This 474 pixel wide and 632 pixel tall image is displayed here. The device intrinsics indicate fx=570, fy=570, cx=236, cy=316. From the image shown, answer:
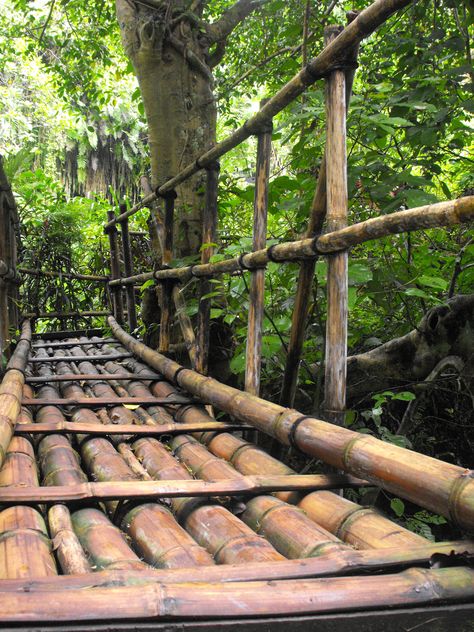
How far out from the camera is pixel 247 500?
1.66 meters

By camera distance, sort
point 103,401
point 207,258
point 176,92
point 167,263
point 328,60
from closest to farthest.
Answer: point 328,60 → point 103,401 → point 207,258 → point 167,263 → point 176,92

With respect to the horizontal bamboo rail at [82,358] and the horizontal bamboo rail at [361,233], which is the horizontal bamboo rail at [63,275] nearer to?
the horizontal bamboo rail at [82,358]

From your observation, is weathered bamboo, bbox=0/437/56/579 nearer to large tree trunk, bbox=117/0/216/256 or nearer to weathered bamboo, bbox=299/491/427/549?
weathered bamboo, bbox=299/491/427/549

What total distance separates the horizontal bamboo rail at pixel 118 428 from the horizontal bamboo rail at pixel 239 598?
1.24 meters

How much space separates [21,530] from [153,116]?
3.68 metres

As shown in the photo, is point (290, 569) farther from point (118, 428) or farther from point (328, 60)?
point (328, 60)

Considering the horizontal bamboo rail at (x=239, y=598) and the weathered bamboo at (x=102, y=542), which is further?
the weathered bamboo at (x=102, y=542)

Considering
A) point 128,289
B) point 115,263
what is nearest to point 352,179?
point 128,289

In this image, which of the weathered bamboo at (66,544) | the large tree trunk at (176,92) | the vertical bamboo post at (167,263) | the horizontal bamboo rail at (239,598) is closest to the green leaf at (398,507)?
the horizontal bamboo rail at (239,598)

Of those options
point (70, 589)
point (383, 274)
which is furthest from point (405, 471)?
point (383, 274)

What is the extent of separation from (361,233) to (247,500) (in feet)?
2.80

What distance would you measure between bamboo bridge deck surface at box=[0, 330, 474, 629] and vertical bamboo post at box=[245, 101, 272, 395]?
7.5 inches

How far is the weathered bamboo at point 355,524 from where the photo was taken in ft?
4.29

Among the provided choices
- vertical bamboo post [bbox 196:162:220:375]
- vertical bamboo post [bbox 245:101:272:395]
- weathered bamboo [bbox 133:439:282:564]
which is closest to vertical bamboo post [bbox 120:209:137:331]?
vertical bamboo post [bbox 196:162:220:375]
